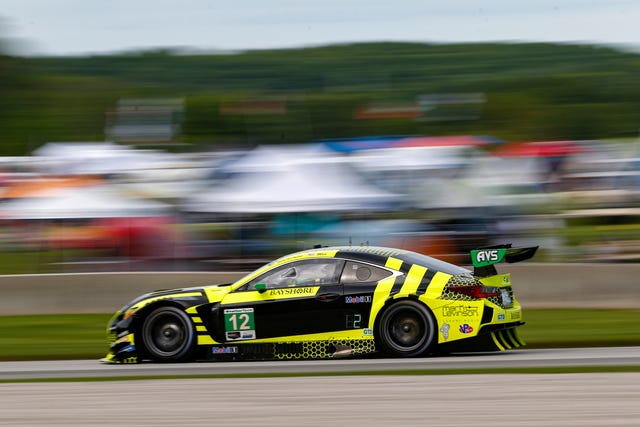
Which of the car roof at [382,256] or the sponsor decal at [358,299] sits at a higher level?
the car roof at [382,256]

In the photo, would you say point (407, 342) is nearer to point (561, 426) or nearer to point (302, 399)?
point (302, 399)

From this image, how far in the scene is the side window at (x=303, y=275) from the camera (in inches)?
422

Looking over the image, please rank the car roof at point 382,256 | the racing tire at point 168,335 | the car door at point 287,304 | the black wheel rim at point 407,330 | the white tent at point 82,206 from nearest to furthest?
the black wheel rim at point 407,330
the car door at point 287,304
the car roof at point 382,256
the racing tire at point 168,335
the white tent at point 82,206

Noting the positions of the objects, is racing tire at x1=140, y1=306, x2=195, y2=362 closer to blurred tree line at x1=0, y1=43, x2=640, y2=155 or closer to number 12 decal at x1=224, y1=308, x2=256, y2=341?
number 12 decal at x1=224, y1=308, x2=256, y2=341

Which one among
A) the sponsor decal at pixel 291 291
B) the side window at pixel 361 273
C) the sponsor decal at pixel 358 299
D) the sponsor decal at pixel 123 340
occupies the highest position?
the side window at pixel 361 273

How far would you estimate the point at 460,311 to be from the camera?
10125 mm

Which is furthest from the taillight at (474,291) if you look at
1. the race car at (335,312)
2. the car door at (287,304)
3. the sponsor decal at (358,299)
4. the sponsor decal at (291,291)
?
the sponsor decal at (291,291)

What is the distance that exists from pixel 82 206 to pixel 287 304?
486 inches

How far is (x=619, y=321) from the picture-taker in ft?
47.6

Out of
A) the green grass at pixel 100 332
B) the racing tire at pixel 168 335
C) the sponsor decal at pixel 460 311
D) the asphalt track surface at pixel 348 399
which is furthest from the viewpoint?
the green grass at pixel 100 332

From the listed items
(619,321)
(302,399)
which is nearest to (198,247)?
(619,321)

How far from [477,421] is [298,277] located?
4608 millimetres

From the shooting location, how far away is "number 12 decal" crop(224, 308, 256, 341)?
10672 mm

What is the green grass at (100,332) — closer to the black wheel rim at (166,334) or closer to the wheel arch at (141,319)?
the wheel arch at (141,319)
